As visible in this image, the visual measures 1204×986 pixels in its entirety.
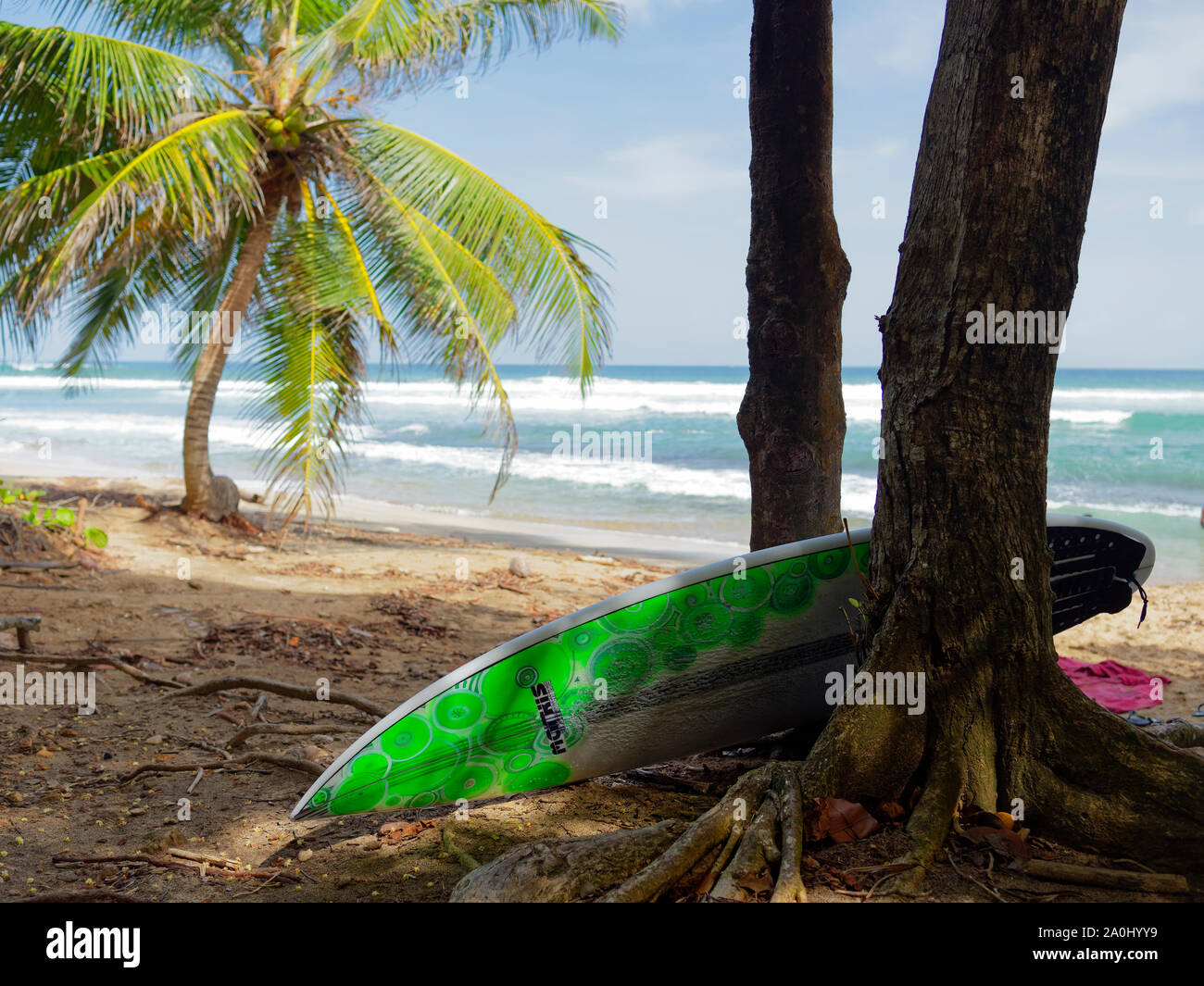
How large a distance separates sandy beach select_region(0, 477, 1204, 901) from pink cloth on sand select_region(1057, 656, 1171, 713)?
14cm

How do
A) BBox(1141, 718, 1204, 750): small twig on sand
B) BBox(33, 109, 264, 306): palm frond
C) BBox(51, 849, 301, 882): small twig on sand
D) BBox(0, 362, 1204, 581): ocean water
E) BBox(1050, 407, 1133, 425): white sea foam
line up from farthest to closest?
BBox(1050, 407, 1133, 425): white sea foam
BBox(0, 362, 1204, 581): ocean water
BBox(33, 109, 264, 306): palm frond
BBox(1141, 718, 1204, 750): small twig on sand
BBox(51, 849, 301, 882): small twig on sand

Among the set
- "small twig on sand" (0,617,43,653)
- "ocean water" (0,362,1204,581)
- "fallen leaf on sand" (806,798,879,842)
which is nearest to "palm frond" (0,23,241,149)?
"ocean water" (0,362,1204,581)

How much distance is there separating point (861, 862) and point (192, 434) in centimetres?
769

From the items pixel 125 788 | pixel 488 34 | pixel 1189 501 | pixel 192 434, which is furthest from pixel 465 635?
pixel 1189 501

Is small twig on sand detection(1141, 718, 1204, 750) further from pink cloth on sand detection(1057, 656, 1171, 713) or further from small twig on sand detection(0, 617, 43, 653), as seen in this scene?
small twig on sand detection(0, 617, 43, 653)

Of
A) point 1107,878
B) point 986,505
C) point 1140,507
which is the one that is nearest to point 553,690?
point 986,505

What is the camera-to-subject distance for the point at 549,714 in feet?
9.69

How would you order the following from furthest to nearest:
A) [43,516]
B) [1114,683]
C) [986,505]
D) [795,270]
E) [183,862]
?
[43,516] → [1114,683] → [795,270] → [183,862] → [986,505]

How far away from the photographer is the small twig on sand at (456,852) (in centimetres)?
256

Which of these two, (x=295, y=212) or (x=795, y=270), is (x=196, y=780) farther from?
(x=295, y=212)

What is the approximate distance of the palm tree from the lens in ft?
23.4

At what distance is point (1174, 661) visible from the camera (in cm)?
605

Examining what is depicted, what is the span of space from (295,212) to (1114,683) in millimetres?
7822

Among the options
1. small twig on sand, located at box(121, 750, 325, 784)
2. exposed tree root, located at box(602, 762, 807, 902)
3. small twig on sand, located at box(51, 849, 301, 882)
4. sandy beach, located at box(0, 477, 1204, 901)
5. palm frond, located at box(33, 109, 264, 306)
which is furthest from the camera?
palm frond, located at box(33, 109, 264, 306)
